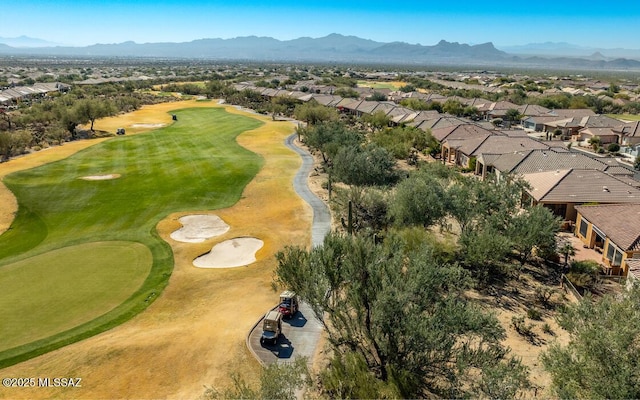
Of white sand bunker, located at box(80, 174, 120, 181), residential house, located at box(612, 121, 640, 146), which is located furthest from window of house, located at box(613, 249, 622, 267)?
white sand bunker, located at box(80, 174, 120, 181)

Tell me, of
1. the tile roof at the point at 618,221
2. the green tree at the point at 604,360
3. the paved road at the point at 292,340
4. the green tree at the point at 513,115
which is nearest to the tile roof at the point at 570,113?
the green tree at the point at 513,115

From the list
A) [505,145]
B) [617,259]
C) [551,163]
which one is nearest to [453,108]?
[505,145]

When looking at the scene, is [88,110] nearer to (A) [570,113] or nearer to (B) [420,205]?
(B) [420,205]

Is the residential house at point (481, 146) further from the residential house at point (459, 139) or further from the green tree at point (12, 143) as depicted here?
the green tree at point (12, 143)

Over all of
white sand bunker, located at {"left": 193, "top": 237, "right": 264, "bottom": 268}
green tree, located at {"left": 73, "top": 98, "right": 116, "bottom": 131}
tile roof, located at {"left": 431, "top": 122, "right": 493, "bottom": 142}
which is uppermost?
green tree, located at {"left": 73, "top": 98, "right": 116, "bottom": 131}

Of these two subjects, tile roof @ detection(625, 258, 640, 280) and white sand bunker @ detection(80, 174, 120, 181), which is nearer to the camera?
tile roof @ detection(625, 258, 640, 280)

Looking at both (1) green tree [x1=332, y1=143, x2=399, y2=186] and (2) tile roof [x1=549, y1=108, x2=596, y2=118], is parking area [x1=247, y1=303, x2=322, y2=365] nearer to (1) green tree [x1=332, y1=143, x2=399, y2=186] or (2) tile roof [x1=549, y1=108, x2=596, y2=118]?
(1) green tree [x1=332, y1=143, x2=399, y2=186]

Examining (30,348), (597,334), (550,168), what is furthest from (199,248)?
(550,168)

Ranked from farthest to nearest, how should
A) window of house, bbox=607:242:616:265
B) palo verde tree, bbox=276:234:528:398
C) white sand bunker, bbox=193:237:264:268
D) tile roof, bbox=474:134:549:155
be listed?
tile roof, bbox=474:134:549:155 < white sand bunker, bbox=193:237:264:268 < window of house, bbox=607:242:616:265 < palo verde tree, bbox=276:234:528:398
